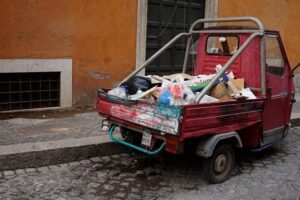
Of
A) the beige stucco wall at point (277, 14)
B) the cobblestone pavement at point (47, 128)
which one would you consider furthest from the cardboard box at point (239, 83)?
the beige stucco wall at point (277, 14)

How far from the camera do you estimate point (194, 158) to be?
5754 mm

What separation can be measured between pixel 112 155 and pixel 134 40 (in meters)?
3.27

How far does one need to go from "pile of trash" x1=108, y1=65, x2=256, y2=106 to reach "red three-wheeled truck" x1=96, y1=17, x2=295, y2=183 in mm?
127

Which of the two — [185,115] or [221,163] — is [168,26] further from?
[185,115]

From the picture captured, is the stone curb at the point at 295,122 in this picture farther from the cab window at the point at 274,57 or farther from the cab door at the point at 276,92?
the cab window at the point at 274,57

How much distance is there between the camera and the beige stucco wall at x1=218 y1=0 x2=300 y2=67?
32.9ft

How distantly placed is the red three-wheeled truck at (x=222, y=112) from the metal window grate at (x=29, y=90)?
2549 mm

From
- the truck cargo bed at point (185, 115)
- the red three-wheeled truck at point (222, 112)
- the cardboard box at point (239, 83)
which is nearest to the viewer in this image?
the truck cargo bed at point (185, 115)

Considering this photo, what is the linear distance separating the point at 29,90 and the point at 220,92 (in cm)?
386

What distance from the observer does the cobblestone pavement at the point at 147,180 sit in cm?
447

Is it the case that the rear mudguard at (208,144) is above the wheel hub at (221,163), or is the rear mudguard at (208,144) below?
above

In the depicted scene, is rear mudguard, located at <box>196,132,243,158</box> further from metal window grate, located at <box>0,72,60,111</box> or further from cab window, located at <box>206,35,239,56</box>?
metal window grate, located at <box>0,72,60,111</box>

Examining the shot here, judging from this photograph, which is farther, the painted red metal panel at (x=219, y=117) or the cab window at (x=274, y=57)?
the cab window at (x=274, y=57)

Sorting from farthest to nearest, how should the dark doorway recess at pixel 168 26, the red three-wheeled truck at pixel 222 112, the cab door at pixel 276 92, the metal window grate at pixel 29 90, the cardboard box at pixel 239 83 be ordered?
1. the dark doorway recess at pixel 168 26
2. the metal window grate at pixel 29 90
3. the cab door at pixel 276 92
4. the cardboard box at pixel 239 83
5. the red three-wheeled truck at pixel 222 112
